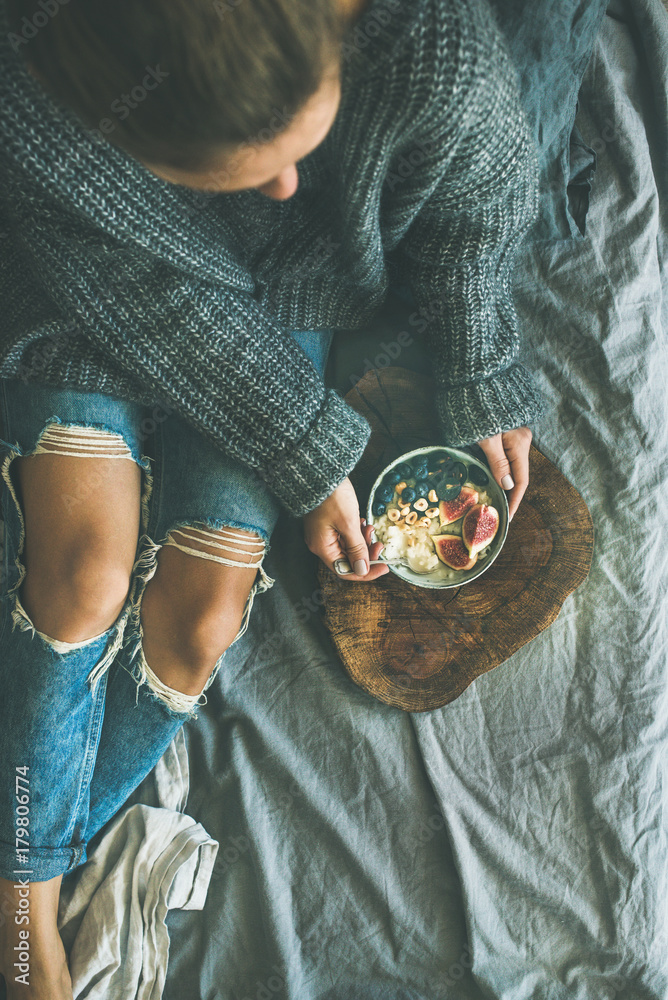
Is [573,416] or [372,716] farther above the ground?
[573,416]

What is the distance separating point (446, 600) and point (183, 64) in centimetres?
87

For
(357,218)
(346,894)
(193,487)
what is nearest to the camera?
(357,218)

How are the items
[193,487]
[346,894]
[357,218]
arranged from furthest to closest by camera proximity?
[346,894], [193,487], [357,218]

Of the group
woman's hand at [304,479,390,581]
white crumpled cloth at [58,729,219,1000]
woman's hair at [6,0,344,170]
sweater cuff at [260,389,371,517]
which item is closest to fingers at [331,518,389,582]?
woman's hand at [304,479,390,581]

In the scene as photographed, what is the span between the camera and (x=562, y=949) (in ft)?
3.61

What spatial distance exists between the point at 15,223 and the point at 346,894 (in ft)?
3.75

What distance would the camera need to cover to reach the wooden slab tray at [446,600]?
43.1 inches

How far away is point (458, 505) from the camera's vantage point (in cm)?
108

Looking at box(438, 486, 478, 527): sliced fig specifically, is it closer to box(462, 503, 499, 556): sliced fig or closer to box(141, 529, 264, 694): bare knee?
box(462, 503, 499, 556): sliced fig

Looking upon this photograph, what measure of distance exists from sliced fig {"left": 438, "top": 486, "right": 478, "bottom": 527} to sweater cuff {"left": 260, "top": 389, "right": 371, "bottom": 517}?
200mm

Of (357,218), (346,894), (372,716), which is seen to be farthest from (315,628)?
(357,218)

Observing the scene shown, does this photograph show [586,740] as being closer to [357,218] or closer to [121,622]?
[121,622]

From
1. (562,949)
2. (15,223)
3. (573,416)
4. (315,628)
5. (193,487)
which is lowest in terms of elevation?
(562,949)

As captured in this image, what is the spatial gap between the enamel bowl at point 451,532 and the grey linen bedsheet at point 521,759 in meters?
0.19
